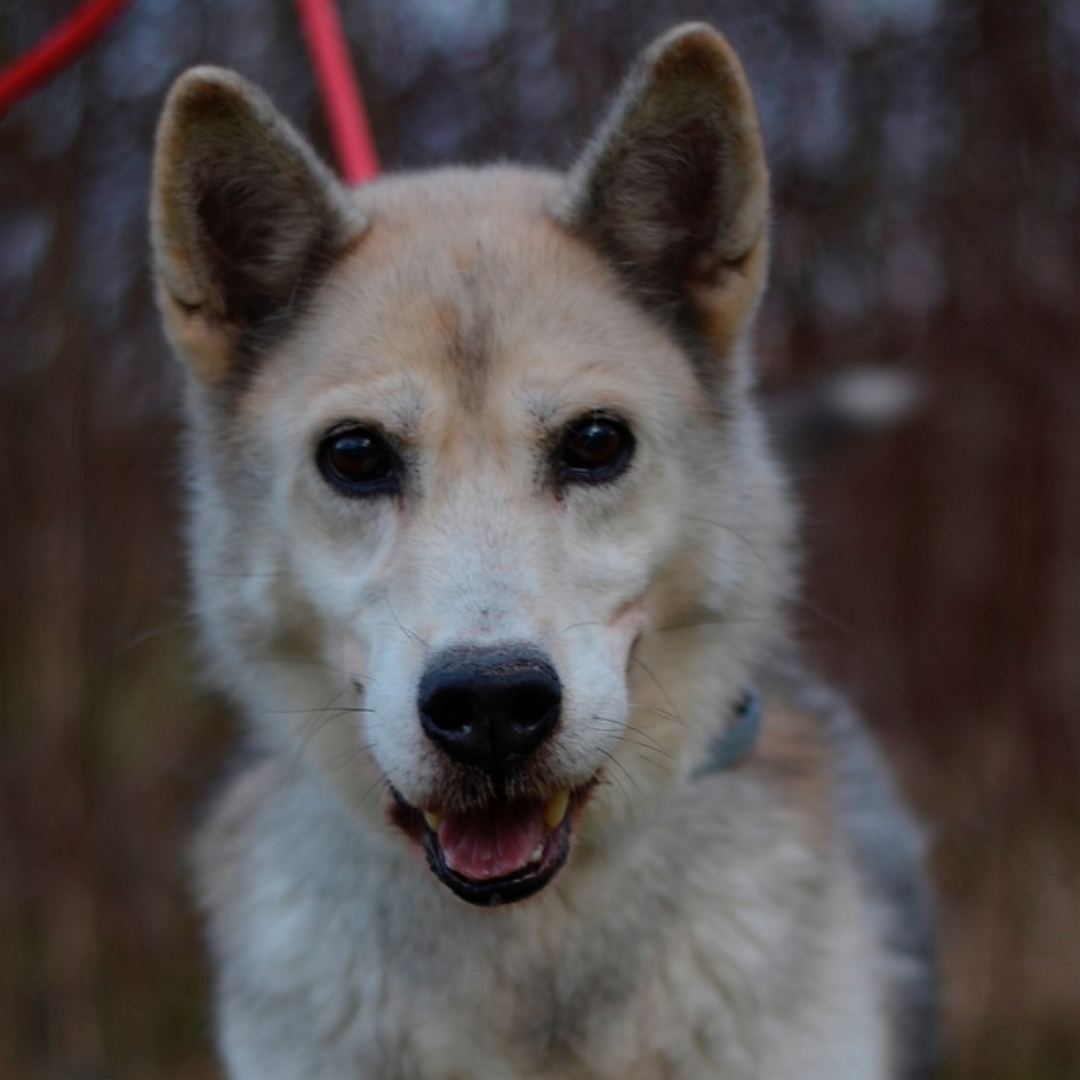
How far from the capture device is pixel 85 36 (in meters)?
2.93

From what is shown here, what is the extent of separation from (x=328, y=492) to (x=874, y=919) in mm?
1449

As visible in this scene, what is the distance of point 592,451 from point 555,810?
59 cm

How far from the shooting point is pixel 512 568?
6.59 ft

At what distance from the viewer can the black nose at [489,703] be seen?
183 centimetres

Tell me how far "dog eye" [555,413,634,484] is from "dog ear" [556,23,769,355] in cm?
32

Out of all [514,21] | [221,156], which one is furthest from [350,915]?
[514,21]

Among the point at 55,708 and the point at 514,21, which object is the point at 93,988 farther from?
the point at 514,21

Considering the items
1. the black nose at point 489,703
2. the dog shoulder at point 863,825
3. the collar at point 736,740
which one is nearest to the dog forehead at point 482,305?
the black nose at point 489,703

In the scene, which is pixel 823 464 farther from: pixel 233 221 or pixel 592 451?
pixel 233 221

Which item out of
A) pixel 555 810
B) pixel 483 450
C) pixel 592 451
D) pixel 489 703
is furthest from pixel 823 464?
pixel 489 703

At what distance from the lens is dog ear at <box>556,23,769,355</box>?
224 cm

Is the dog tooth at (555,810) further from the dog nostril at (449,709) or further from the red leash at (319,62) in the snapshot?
the red leash at (319,62)

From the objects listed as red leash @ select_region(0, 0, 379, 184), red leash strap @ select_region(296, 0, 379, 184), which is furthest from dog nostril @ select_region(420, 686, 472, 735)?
red leash strap @ select_region(296, 0, 379, 184)

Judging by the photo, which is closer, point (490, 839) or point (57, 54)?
point (490, 839)
